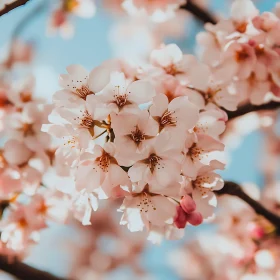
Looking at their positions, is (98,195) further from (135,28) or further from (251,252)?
(135,28)

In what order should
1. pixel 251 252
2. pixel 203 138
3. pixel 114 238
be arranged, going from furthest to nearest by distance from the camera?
pixel 114 238, pixel 251 252, pixel 203 138

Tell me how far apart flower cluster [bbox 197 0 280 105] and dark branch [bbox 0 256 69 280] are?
3.37 ft

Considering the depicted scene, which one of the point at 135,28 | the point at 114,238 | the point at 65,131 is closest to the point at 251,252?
the point at 65,131

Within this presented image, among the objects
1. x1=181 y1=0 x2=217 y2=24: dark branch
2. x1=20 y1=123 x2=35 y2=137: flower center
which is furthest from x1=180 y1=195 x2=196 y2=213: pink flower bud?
x1=181 y1=0 x2=217 y2=24: dark branch

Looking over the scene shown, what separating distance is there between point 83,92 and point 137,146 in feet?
0.66

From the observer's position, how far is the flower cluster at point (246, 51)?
1.34 metres

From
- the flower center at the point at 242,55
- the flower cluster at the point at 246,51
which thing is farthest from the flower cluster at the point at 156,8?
the flower center at the point at 242,55

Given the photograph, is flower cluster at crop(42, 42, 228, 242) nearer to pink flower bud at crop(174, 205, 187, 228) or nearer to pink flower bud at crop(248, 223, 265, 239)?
pink flower bud at crop(174, 205, 187, 228)

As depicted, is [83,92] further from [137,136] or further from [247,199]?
[247,199]

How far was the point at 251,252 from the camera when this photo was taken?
190cm

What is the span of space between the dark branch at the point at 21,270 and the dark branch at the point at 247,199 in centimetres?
83

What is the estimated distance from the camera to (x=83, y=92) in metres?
1.03

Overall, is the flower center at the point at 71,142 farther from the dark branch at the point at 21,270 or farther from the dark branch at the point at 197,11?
the dark branch at the point at 197,11

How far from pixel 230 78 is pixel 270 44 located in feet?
0.59
